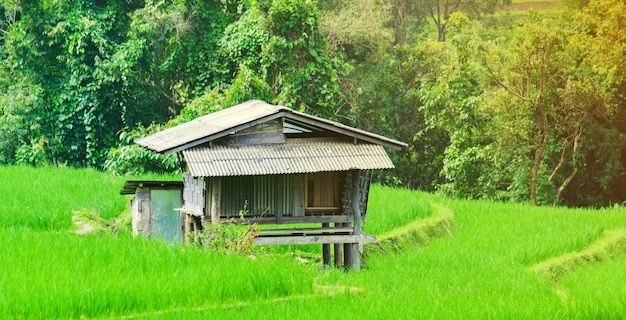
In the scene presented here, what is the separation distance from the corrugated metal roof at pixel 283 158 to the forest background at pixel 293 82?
8637 mm

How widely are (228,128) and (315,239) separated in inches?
79.2

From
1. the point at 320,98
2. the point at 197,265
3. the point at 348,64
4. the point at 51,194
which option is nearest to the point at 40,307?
the point at 197,265

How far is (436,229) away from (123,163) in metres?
8.44

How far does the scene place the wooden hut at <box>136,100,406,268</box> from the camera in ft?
40.8

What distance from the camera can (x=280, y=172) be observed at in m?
12.4

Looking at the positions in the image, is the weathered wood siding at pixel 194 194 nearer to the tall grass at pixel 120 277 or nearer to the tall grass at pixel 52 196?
the tall grass at pixel 120 277

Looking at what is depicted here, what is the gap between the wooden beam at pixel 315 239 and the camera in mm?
12602

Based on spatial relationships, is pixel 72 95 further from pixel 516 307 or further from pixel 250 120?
pixel 516 307

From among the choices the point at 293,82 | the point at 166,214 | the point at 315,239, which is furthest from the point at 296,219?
the point at 293,82

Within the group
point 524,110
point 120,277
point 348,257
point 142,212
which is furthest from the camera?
point 524,110

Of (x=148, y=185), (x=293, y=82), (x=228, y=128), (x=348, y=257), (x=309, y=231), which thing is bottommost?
(x=348, y=257)

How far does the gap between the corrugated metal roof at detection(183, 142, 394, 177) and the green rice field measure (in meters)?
1.28

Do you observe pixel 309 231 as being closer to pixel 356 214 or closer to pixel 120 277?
pixel 356 214

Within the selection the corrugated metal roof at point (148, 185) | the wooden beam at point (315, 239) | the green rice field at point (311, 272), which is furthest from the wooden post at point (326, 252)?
the corrugated metal roof at point (148, 185)
